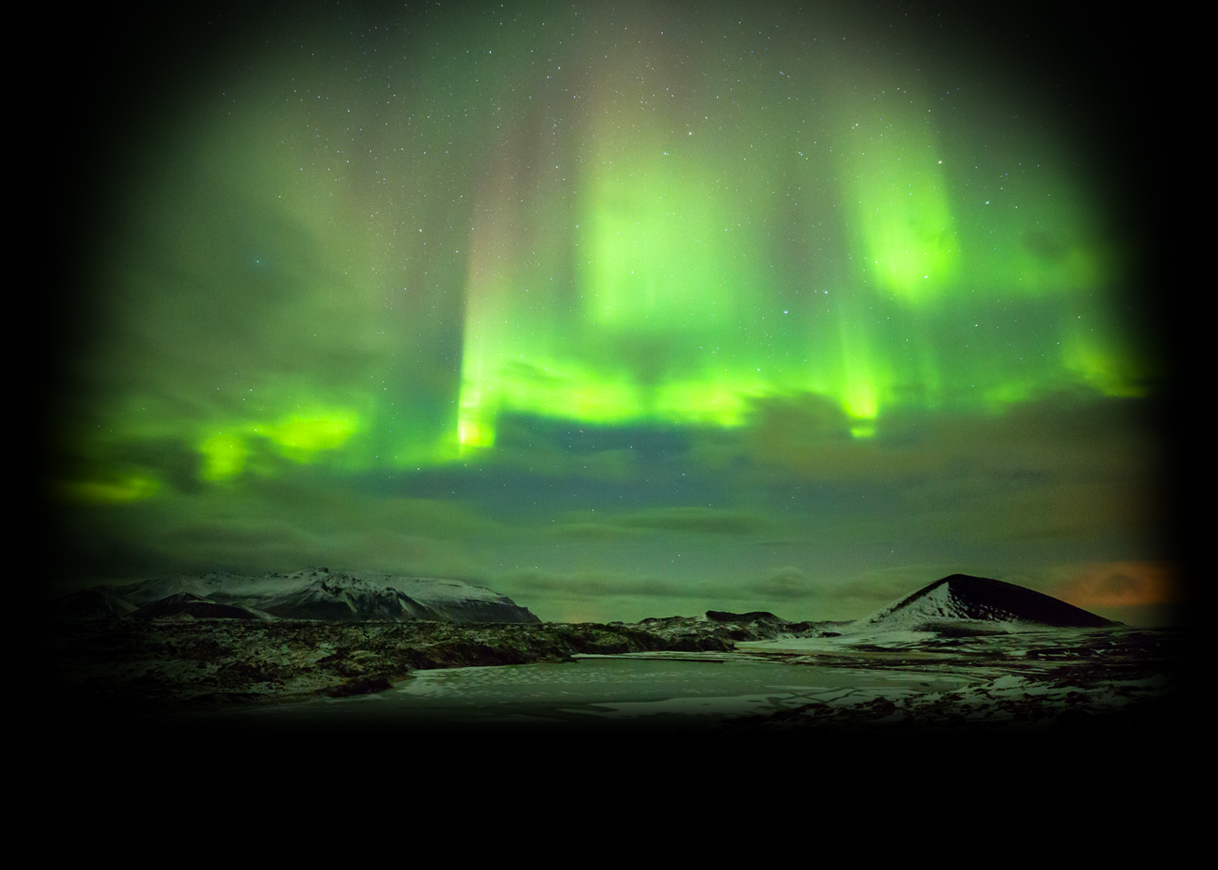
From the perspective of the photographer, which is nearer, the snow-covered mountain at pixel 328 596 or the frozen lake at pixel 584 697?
the frozen lake at pixel 584 697

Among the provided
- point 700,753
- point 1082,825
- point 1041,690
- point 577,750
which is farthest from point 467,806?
point 1041,690

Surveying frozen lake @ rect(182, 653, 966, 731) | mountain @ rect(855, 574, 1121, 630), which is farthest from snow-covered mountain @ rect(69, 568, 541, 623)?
frozen lake @ rect(182, 653, 966, 731)

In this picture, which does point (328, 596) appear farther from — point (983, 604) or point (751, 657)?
point (983, 604)

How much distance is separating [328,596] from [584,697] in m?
76.0

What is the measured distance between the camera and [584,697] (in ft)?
53.6

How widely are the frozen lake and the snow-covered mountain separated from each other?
1622 inches

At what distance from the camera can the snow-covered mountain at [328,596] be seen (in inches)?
2611

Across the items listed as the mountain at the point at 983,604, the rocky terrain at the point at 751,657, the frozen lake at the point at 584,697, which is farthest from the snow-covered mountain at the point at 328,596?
the frozen lake at the point at 584,697

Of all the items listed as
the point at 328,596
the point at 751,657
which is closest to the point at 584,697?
the point at 751,657

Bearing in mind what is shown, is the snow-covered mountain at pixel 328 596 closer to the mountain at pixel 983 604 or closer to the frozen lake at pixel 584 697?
the mountain at pixel 983 604

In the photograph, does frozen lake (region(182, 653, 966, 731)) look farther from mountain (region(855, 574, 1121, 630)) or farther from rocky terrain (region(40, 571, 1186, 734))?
mountain (region(855, 574, 1121, 630))

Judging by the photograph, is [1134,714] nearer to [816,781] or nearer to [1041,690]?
[1041,690]

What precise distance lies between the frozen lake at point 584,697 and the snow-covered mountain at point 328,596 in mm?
41207

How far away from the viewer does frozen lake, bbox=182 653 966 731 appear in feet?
42.0
